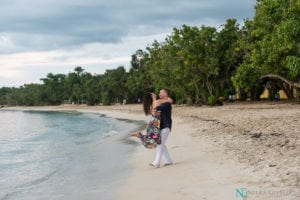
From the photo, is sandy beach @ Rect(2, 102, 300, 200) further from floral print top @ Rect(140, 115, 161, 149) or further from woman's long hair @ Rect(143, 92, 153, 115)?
woman's long hair @ Rect(143, 92, 153, 115)

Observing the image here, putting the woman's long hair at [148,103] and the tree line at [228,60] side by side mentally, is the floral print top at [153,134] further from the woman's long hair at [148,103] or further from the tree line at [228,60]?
the tree line at [228,60]

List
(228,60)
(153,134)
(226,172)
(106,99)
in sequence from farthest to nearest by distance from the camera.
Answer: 1. (106,99)
2. (228,60)
3. (153,134)
4. (226,172)

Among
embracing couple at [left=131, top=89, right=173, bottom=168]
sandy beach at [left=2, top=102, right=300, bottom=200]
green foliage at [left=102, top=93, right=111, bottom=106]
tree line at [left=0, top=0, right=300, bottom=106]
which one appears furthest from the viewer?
green foliage at [left=102, top=93, right=111, bottom=106]

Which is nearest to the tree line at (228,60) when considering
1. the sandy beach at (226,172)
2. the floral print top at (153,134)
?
the sandy beach at (226,172)

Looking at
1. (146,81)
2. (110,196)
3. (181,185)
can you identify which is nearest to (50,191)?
(110,196)

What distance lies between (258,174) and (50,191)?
4.92m

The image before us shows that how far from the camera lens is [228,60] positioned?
A: 4347 centimetres

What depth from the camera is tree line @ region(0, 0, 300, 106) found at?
23469 mm

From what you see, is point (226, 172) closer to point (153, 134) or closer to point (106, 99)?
point (153, 134)

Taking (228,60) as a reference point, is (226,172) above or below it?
below

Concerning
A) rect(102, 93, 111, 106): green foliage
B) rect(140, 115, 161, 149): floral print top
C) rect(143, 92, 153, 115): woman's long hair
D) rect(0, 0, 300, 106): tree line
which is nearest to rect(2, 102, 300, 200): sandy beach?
rect(140, 115, 161, 149): floral print top

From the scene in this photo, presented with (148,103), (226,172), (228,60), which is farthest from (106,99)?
(226,172)

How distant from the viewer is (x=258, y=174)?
8086mm

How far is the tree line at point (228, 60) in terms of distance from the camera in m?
23.5
